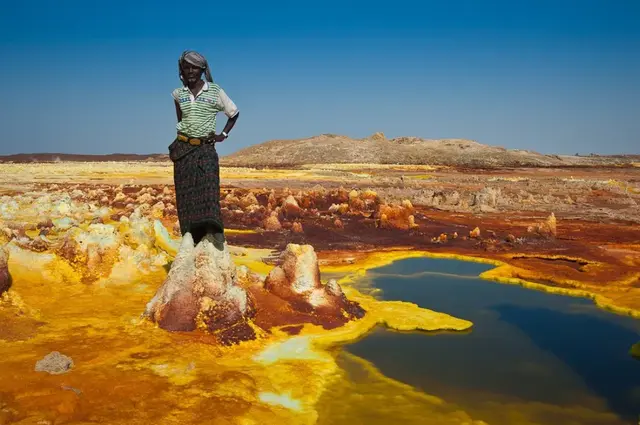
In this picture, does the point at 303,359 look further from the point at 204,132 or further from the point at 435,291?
the point at 435,291

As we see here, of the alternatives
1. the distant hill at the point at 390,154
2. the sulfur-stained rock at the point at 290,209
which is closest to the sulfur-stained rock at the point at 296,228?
the sulfur-stained rock at the point at 290,209

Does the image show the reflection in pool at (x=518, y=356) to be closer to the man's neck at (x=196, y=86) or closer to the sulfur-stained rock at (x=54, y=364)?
the sulfur-stained rock at (x=54, y=364)

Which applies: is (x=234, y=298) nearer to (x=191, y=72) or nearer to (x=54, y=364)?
(x=54, y=364)

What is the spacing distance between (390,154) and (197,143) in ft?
262

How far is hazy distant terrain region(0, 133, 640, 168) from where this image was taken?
256ft

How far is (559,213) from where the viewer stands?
1884cm

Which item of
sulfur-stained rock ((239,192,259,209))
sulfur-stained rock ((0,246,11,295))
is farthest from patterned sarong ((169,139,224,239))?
sulfur-stained rock ((239,192,259,209))

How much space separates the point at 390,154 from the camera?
8394 centimetres

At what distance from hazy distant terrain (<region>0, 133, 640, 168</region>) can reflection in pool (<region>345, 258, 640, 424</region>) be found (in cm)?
6682

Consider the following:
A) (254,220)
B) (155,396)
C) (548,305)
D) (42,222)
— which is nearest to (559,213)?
(254,220)

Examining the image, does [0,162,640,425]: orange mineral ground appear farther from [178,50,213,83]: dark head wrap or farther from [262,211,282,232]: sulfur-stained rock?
[178,50,213,83]: dark head wrap

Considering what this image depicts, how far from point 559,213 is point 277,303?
15694 millimetres

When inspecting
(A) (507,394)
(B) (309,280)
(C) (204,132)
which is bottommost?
(A) (507,394)

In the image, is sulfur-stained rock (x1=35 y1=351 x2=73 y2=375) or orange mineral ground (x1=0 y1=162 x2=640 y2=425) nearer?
orange mineral ground (x1=0 y1=162 x2=640 y2=425)
